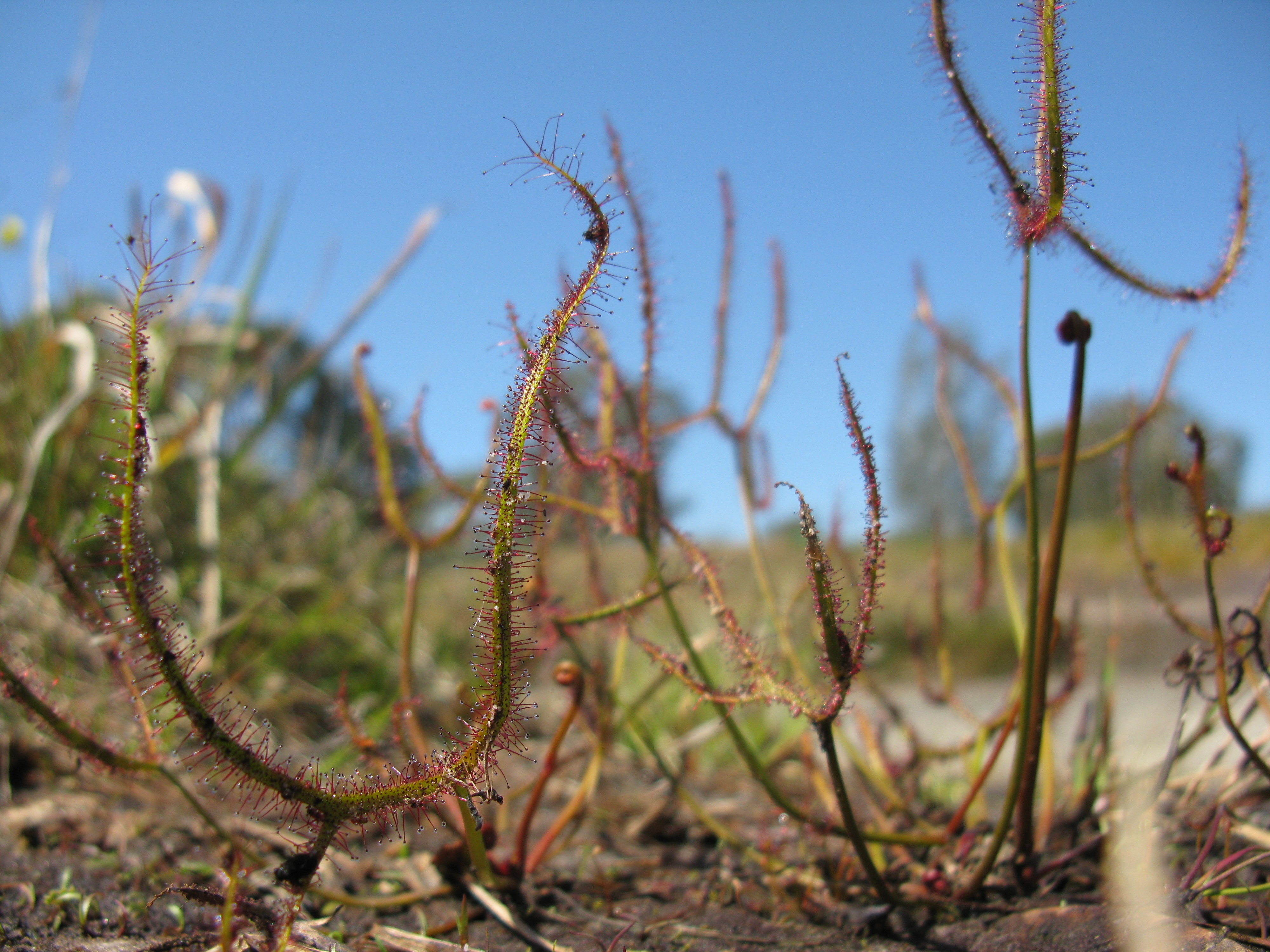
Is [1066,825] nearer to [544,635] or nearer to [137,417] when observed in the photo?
[544,635]

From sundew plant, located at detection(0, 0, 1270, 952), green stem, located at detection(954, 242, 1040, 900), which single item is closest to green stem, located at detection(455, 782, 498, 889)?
sundew plant, located at detection(0, 0, 1270, 952)

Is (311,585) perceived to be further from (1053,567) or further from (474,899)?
(1053,567)

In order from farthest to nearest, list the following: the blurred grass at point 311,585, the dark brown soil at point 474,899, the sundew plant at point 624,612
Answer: the blurred grass at point 311,585 < the dark brown soil at point 474,899 < the sundew plant at point 624,612

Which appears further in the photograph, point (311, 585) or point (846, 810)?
point (311, 585)

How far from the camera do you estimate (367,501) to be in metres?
2.90

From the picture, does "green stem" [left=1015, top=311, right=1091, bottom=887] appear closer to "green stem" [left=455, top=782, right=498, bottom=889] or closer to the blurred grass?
the blurred grass

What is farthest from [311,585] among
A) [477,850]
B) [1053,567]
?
[1053,567]

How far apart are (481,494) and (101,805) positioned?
3.41 feet

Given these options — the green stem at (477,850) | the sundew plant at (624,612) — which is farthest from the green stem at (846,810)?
the green stem at (477,850)

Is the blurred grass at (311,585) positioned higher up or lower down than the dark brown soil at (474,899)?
higher up

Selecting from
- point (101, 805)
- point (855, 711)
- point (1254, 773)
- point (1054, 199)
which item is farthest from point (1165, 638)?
point (101, 805)

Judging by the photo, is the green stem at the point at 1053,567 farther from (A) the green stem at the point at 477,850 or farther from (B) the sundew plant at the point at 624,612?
(A) the green stem at the point at 477,850

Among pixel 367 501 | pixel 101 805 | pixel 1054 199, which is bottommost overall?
pixel 101 805

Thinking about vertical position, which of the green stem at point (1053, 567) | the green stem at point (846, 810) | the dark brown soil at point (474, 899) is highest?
the green stem at point (1053, 567)
